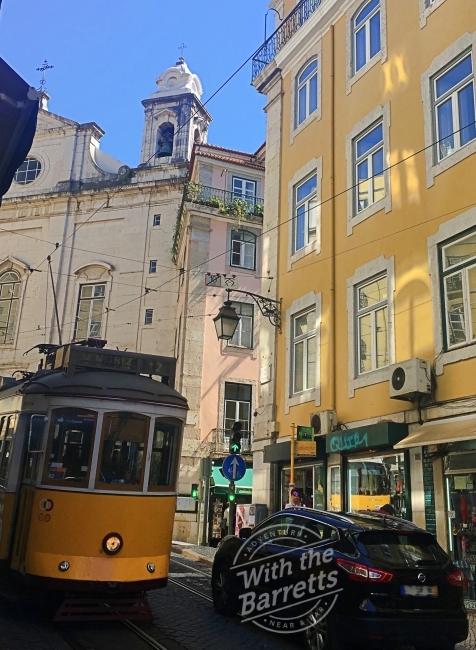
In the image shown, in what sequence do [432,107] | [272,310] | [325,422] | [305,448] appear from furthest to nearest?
[272,310], [305,448], [325,422], [432,107]

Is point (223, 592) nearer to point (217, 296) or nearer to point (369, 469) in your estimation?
point (369, 469)

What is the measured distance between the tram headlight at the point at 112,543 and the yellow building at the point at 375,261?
187 inches

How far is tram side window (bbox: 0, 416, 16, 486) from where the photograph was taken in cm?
827

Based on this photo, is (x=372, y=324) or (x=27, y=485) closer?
(x=27, y=485)

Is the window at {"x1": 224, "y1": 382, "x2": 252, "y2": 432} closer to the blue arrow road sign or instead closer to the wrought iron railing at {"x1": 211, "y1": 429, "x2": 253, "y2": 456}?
the wrought iron railing at {"x1": 211, "y1": 429, "x2": 253, "y2": 456}

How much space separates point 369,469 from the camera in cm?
1191

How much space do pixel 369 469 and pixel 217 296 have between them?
52.9 feet

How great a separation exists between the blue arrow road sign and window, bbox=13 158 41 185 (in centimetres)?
3000

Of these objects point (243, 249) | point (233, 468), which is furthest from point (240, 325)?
point (233, 468)

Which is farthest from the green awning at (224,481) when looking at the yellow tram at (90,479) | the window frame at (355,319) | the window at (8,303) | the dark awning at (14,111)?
the dark awning at (14,111)

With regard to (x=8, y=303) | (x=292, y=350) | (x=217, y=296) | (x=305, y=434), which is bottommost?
(x=305, y=434)

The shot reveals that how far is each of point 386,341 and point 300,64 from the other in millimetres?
8953

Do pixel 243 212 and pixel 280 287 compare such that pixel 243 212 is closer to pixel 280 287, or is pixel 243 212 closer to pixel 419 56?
pixel 280 287

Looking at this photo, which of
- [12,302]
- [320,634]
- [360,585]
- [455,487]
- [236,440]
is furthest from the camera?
[12,302]
